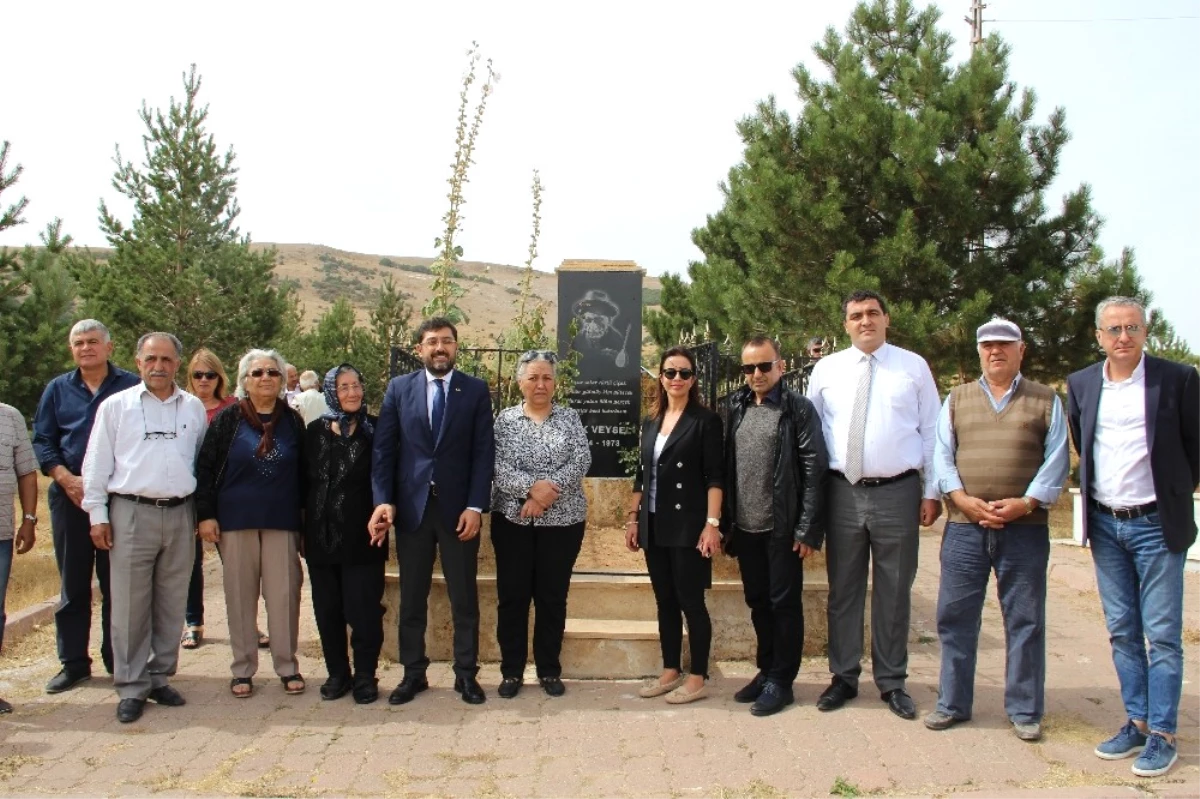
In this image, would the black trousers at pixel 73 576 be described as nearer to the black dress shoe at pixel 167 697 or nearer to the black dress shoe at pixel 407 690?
the black dress shoe at pixel 167 697

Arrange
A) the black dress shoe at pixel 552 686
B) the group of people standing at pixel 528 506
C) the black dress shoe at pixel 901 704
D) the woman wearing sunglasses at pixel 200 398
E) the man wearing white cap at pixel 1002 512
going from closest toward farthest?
1. the man wearing white cap at pixel 1002 512
2. the group of people standing at pixel 528 506
3. the black dress shoe at pixel 901 704
4. the black dress shoe at pixel 552 686
5. the woman wearing sunglasses at pixel 200 398

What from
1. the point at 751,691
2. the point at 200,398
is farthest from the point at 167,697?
the point at 751,691

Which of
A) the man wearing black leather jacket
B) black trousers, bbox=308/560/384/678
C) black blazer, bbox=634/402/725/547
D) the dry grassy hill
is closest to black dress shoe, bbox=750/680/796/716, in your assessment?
the man wearing black leather jacket

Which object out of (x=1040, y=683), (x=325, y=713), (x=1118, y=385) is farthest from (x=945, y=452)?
(x=325, y=713)

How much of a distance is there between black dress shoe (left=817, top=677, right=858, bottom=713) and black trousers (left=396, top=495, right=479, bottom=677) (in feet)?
5.82

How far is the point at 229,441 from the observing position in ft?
16.5

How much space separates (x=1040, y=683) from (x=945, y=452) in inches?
44.3

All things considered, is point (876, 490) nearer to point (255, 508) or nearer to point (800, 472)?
point (800, 472)

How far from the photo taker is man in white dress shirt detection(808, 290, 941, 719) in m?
4.69

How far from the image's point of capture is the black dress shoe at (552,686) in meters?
5.11

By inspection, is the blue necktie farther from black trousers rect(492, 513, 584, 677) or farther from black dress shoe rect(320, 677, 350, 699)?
black dress shoe rect(320, 677, 350, 699)

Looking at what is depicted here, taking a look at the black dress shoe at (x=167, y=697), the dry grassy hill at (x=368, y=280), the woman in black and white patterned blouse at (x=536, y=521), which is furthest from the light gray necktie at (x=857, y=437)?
the dry grassy hill at (x=368, y=280)

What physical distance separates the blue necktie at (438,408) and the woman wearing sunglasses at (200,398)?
118 cm

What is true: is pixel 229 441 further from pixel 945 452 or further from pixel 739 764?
pixel 945 452
